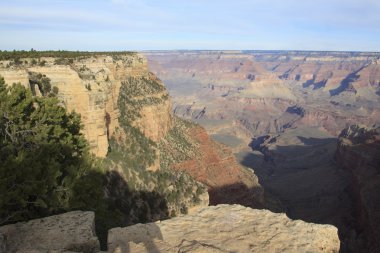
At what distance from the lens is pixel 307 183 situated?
4651 inches

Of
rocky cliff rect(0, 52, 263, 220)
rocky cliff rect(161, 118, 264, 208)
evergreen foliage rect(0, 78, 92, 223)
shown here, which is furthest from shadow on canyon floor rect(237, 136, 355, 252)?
evergreen foliage rect(0, 78, 92, 223)

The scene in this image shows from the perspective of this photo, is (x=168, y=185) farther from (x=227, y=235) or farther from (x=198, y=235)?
(x=227, y=235)

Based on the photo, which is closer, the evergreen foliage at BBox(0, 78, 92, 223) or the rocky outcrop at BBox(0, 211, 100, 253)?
the rocky outcrop at BBox(0, 211, 100, 253)

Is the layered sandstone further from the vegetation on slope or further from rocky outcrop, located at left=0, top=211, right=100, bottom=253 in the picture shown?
rocky outcrop, located at left=0, top=211, right=100, bottom=253

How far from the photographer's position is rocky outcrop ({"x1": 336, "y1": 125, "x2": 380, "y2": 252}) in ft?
224

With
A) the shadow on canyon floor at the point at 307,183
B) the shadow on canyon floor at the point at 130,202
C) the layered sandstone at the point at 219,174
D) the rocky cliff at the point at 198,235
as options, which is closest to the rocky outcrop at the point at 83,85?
the shadow on canyon floor at the point at 130,202

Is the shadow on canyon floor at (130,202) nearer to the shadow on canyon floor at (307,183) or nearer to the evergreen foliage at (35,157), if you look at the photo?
the evergreen foliage at (35,157)

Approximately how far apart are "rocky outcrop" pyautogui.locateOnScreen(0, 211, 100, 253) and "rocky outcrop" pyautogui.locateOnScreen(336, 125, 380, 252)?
5631 cm

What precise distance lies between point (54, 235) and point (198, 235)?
546 centimetres

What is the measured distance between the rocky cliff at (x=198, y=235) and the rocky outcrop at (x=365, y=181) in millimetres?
54747

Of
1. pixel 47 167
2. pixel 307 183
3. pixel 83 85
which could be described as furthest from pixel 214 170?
pixel 307 183

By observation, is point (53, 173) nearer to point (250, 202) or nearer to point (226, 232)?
point (226, 232)

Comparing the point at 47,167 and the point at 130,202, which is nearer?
the point at 47,167

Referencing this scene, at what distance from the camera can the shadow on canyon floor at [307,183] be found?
85.9 meters
